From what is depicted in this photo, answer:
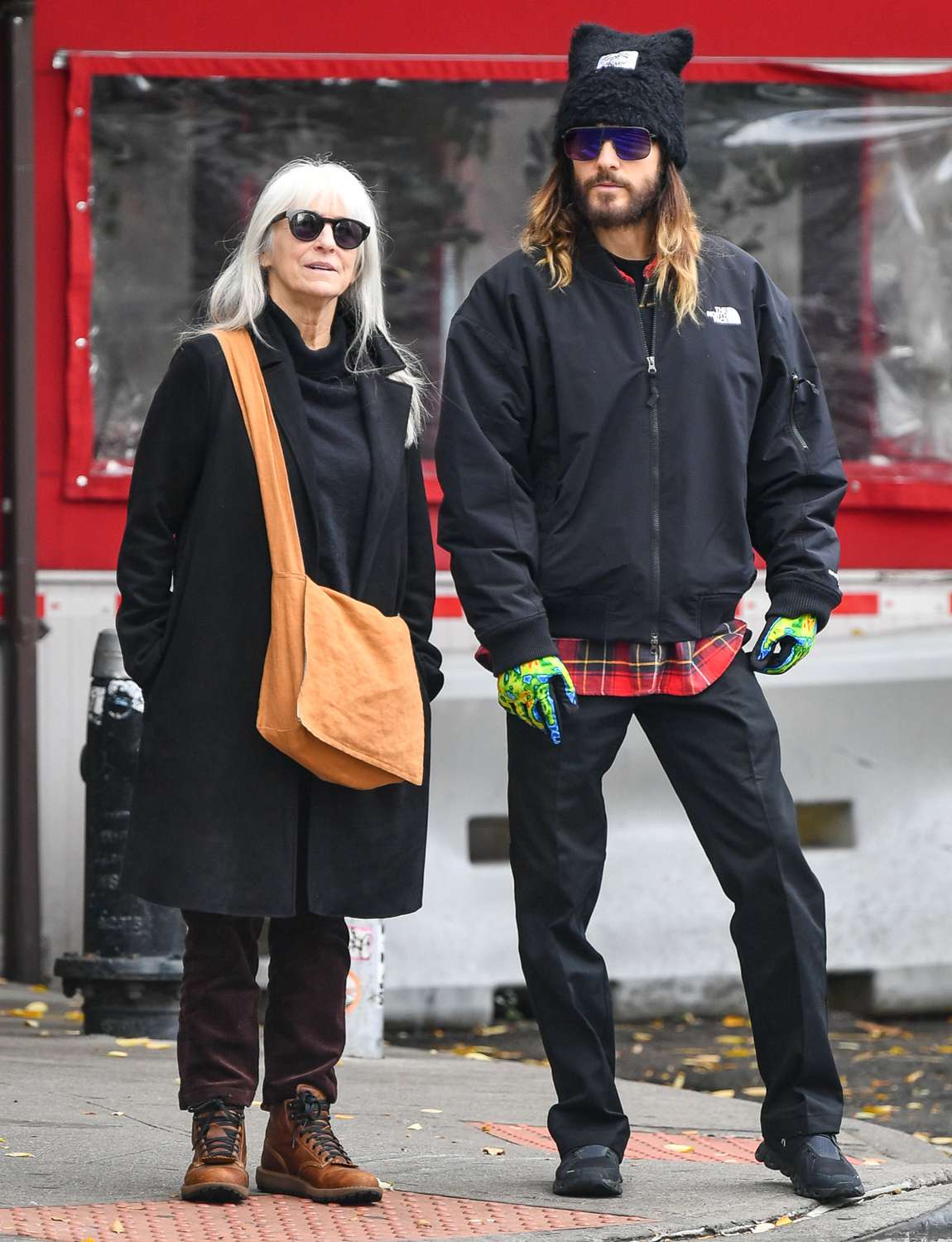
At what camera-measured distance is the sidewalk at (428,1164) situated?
3.93 metres

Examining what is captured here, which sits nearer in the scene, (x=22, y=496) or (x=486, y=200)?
(x=22, y=496)

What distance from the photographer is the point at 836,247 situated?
7.52 metres

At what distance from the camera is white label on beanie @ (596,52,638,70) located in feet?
14.1

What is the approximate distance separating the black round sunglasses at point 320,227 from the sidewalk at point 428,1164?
184 centimetres

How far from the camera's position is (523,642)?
163 inches

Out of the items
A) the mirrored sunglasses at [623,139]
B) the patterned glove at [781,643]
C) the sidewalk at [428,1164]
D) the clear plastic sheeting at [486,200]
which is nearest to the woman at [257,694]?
the sidewalk at [428,1164]

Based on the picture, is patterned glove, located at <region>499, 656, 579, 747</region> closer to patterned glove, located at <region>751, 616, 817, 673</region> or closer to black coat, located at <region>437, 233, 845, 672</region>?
black coat, located at <region>437, 233, 845, 672</region>

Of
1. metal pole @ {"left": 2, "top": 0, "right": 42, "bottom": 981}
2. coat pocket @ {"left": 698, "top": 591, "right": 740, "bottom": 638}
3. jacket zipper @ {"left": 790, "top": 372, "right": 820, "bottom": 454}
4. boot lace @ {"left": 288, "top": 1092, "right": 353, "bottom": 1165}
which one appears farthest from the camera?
metal pole @ {"left": 2, "top": 0, "right": 42, "bottom": 981}

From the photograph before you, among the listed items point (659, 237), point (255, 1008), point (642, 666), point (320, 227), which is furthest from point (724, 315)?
point (255, 1008)

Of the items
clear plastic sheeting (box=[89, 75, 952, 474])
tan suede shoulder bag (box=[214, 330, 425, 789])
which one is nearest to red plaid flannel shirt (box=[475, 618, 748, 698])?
tan suede shoulder bag (box=[214, 330, 425, 789])

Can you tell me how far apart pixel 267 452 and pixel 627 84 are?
104 cm

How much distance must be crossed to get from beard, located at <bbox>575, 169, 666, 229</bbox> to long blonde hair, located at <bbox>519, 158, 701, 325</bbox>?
1.0 inches

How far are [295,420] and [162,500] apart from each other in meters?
0.29

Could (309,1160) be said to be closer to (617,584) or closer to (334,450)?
(617,584)
